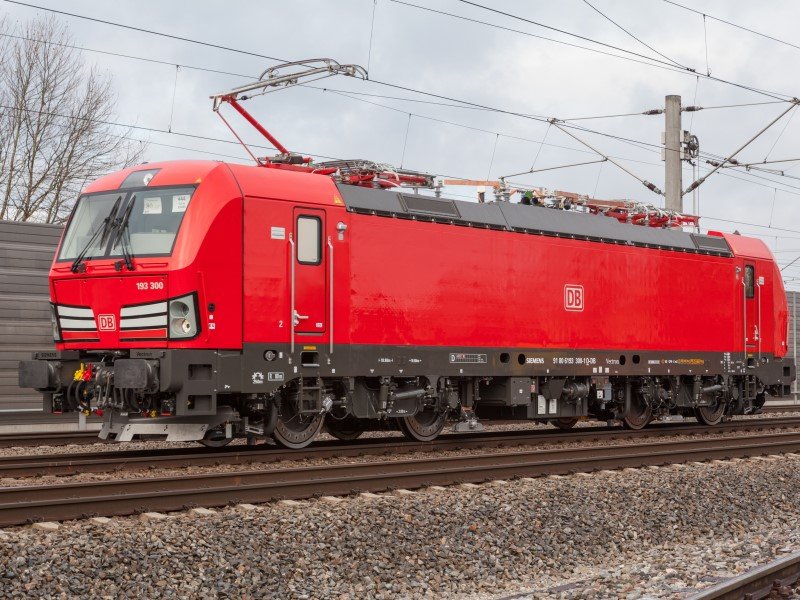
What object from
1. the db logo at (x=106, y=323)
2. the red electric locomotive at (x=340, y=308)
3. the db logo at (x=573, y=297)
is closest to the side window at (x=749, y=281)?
the red electric locomotive at (x=340, y=308)

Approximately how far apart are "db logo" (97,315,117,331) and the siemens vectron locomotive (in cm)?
2

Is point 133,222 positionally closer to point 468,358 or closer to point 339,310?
point 339,310

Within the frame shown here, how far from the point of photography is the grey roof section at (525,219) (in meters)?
15.4

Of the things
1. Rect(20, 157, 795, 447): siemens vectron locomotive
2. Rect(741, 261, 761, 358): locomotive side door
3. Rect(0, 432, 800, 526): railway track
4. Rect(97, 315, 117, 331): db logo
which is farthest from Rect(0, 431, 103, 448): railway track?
Rect(741, 261, 761, 358): locomotive side door

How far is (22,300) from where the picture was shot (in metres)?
19.9

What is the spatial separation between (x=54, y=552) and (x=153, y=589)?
2.87 ft

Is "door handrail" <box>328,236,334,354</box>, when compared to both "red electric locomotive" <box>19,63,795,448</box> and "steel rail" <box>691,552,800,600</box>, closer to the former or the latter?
"red electric locomotive" <box>19,63,795,448</box>

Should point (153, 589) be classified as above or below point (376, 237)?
below

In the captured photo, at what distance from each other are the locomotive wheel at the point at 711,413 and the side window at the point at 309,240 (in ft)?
36.4

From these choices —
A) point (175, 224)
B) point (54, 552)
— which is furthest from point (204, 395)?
point (54, 552)

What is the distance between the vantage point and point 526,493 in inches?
463

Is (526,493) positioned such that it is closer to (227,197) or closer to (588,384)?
(227,197)

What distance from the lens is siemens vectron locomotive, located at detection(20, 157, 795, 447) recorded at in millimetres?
12930

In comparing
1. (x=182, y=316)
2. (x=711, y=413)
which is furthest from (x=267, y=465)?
(x=711, y=413)
